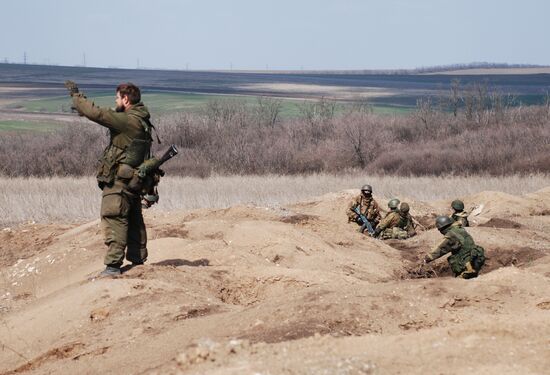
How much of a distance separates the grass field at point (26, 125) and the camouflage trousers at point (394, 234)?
4569 cm

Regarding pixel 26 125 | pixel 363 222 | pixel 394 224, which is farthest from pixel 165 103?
pixel 394 224

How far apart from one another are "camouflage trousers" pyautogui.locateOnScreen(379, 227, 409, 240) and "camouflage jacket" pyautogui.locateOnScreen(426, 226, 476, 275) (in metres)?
4.88

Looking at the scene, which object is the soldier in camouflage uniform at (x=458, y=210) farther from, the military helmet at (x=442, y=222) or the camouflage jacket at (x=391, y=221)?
the military helmet at (x=442, y=222)

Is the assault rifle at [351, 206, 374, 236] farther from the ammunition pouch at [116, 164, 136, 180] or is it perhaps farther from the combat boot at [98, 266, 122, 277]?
the ammunition pouch at [116, 164, 136, 180]

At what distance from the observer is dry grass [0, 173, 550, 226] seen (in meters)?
20.4

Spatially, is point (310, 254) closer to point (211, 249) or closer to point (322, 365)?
point (211, 249)

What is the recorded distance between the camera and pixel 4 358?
8.38 meters

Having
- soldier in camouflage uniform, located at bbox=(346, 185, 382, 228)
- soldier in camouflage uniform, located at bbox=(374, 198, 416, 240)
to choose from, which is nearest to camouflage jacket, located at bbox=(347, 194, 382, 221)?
soldier in camouflage uniform, located at bbox=(346, 185, 382, 228)

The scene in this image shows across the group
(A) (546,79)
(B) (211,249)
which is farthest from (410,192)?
(A) (546,79)

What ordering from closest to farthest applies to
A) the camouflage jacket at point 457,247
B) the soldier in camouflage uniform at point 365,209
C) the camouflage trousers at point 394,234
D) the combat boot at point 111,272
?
the combat boot at point 111,272, the camouflage jacket at point 457,247, the camouflage trousers at point 394,234, the soldier in camouflage uniform at point 365,209

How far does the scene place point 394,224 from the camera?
16.7 meters

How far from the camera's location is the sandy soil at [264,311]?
6.34 metres

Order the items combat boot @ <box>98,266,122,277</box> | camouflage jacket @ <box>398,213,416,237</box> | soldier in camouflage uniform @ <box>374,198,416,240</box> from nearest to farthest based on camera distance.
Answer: combat boot @ <box>98,266,122,277</box>
soldier in camouflage uniform @ <box>374,198,416,240</box>
camouflage jacket @ <box>398,213,416,237</box>

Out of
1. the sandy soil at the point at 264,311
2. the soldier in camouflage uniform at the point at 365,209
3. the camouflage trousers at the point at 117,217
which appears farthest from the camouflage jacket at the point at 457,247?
the soldier in camouflage uniform at the point at 365,209
